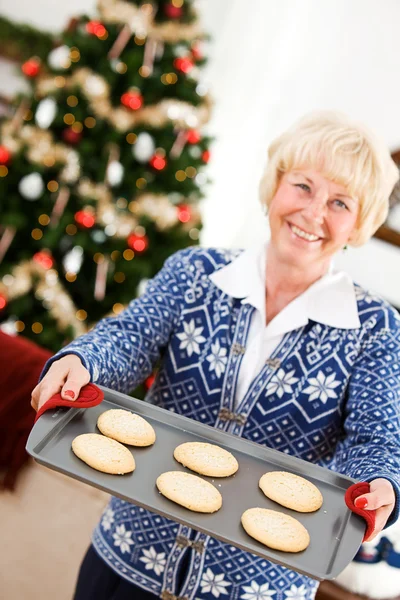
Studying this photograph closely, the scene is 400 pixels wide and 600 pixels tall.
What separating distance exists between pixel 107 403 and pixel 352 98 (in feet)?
10.0

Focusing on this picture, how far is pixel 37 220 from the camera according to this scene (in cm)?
353

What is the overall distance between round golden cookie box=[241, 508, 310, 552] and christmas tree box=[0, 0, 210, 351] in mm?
2476

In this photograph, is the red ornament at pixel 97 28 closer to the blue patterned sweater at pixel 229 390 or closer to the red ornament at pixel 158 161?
the red ornament at pixel 158 161

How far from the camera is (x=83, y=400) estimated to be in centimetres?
119

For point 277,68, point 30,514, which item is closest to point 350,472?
point 30,514

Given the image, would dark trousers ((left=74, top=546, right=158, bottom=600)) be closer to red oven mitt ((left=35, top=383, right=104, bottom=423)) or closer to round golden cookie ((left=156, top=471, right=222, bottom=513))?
round golden cookie ((left=156, top=471, right=222, bottom=513))

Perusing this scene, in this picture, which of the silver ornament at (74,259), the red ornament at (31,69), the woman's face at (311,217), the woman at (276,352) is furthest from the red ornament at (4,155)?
the woman's face at (311,217)

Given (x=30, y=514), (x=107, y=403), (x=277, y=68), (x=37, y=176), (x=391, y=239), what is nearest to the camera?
(x=107, y=403)

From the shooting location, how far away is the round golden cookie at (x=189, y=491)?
1.15 m

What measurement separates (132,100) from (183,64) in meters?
0.33

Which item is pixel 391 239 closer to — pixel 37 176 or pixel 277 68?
pixel 277 68

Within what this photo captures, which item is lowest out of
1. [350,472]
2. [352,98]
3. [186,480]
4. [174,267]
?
[186,480]

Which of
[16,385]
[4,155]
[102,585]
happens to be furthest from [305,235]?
[4,155]

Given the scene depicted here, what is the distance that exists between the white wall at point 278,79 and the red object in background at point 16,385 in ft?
6.62
